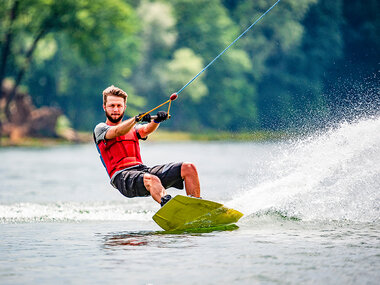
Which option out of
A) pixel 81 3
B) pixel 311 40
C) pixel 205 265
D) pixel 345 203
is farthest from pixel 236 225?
pixel 311 40

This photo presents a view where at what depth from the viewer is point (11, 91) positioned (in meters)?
38.0

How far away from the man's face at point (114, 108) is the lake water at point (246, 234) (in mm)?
1152

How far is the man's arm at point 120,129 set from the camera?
761cm

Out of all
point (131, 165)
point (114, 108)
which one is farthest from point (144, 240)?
point (114, 108)

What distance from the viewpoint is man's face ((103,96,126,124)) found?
8.22 metres

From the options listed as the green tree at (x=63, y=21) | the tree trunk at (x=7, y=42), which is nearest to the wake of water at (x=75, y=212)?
the tree trunk at (x=7, y=42)

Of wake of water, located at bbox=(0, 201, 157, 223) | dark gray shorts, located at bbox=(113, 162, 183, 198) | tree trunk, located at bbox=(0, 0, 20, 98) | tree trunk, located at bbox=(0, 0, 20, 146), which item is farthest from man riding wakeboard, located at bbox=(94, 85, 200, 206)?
tree trunk, located at bbox=(0, 0, 20, 98)

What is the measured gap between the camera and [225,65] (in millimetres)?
53875

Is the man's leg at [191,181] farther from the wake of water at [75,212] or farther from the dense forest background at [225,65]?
the dense forest background at [225,65]

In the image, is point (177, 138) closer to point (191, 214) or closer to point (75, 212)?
point (75, 212)

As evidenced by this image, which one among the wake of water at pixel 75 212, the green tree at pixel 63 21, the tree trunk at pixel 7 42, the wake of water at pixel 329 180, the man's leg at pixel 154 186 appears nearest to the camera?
the man's leg at pixel 154 186

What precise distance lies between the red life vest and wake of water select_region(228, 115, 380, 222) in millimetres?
1531

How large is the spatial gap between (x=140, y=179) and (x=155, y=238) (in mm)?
635

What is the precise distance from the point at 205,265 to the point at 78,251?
4.32 ft
